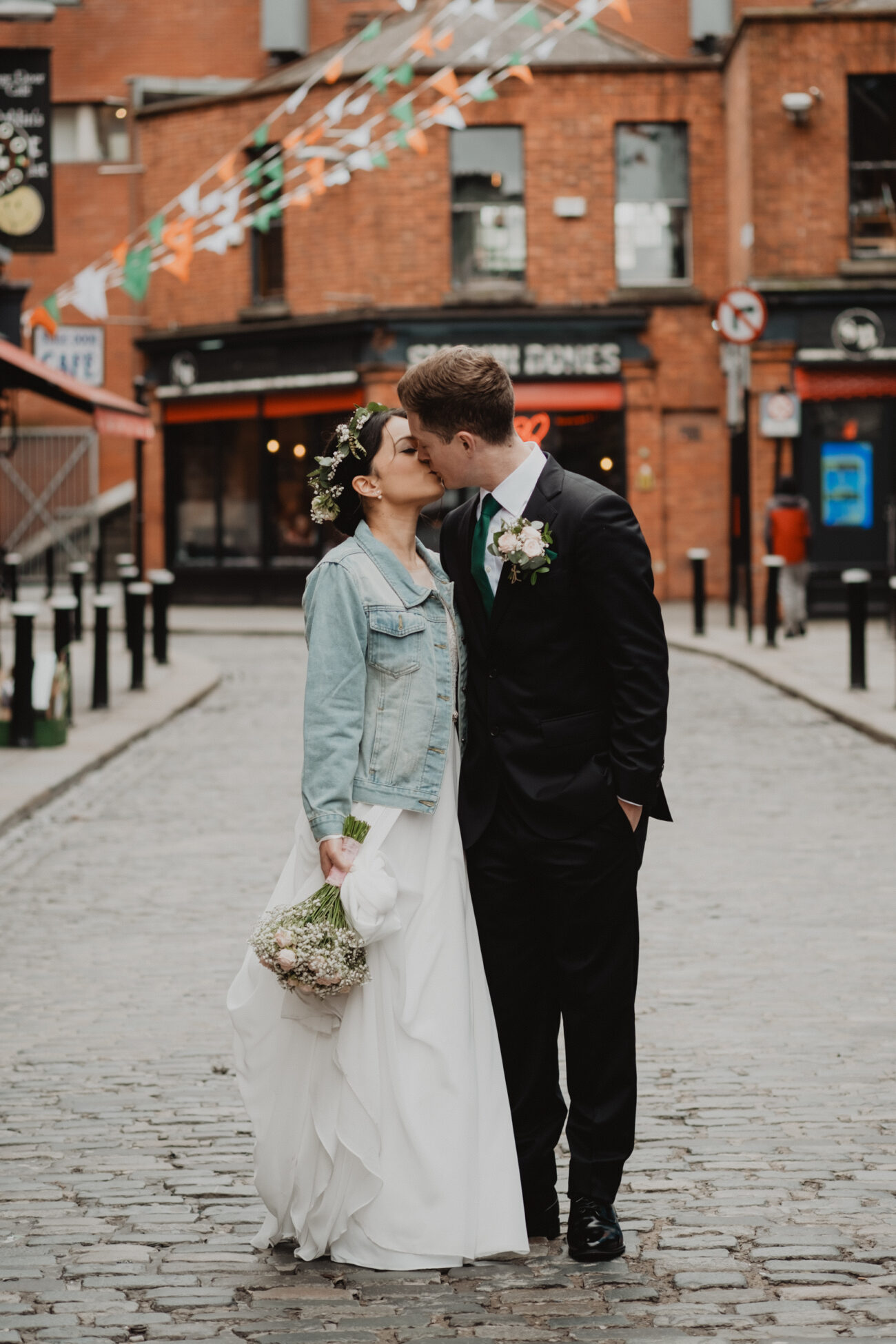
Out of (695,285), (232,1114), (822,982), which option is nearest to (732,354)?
(695,285)

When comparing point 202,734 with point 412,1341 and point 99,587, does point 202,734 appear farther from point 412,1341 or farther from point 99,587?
point 99,587

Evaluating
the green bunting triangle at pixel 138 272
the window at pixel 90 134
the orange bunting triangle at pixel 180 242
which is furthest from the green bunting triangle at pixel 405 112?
the window at pixel 90 134

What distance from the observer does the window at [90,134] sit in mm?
37844

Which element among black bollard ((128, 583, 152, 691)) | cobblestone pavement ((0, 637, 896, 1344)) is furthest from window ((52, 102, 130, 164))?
cobblestone pavement ((0, 637, 896, 1344))

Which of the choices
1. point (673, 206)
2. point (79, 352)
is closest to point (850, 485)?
point (673, 206)

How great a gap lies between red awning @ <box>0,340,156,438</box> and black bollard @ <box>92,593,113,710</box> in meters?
1.67

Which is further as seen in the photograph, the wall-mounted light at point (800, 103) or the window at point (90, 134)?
the window at point (90, 134)

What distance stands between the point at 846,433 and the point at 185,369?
11096mm

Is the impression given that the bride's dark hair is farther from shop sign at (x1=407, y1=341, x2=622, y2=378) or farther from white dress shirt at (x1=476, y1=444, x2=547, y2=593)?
shop sign at (x1=407, y1=341, x2=622, y2=378)

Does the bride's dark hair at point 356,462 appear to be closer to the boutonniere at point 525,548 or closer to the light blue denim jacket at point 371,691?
the light blue denim jacket at point 371,691

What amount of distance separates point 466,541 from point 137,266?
14998 mm

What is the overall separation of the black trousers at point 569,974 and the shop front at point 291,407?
2180cm

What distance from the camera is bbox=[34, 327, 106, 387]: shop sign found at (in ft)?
110

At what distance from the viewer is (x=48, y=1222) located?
13.3ft
